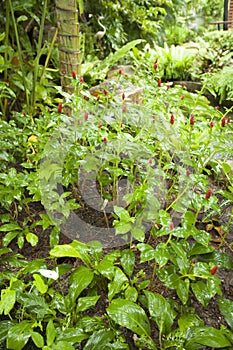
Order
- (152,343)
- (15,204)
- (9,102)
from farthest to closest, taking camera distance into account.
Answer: (9,102) → (15,204) → (152,343)

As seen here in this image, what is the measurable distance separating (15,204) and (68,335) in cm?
85

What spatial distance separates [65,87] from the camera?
2.47 m

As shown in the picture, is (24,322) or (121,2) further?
(121,2)

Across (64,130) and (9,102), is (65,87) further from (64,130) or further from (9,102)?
(64,130)

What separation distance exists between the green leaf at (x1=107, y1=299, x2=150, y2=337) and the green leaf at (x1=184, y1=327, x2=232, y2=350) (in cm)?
14

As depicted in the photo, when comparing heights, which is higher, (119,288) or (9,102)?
(9,102)

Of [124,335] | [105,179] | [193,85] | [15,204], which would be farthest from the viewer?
[193,85]

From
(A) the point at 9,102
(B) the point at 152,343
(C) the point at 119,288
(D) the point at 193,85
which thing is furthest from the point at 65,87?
(D) the point at 193,85

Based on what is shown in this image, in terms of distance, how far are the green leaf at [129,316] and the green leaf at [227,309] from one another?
29 centimetres

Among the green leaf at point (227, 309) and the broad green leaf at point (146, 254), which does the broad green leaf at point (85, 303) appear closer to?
the broad green leaf at point (146, 254)

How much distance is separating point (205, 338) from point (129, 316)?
259 millimetres

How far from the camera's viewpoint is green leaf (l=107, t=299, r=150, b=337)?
1.22m

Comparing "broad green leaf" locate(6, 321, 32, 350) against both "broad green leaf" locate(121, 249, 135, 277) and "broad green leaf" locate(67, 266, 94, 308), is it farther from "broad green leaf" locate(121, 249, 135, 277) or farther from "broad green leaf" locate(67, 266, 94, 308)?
"broad green leaf" locate(121, 249, 135, 277)

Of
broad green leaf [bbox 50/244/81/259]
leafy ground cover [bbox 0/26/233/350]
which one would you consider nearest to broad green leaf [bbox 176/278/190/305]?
leafy ground cover [bbox 0/26/233/350]
